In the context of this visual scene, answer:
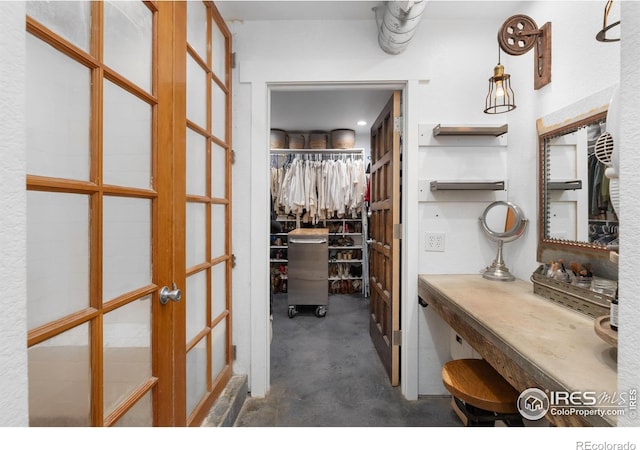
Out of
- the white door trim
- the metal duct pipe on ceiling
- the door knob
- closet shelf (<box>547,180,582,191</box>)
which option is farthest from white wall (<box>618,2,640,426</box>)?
the white door trim

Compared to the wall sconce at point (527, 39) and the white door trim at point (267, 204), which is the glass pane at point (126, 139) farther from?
the wall sconce at point (527, 39)

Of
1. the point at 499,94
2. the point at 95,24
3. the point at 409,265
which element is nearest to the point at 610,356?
the point at 409,265

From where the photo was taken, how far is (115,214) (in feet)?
3.07

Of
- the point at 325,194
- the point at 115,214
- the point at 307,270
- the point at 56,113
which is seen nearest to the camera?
the point at 56,113

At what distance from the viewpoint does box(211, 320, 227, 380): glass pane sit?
5.57 ft

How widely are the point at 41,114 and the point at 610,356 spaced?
162 cm

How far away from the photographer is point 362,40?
6.35 ft

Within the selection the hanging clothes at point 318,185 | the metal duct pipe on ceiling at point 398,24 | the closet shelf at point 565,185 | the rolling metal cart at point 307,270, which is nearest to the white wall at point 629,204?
the closet shelf at point 565,185

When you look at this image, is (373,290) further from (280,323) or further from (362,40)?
(362,40)

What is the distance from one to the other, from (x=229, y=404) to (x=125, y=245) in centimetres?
119

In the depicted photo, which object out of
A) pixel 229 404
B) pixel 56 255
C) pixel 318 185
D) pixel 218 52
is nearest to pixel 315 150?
pixel 318 185

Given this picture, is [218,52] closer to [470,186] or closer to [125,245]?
[125,245]

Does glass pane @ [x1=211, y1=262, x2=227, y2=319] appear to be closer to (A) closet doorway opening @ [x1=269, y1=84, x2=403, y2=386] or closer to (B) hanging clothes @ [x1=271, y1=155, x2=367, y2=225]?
(A) closet doorway opening @ [x1=269, y1=84, x2=403, y2=386]

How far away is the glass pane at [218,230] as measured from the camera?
1.69 metres
